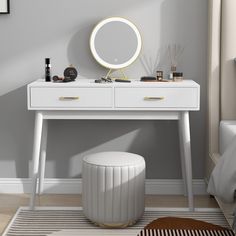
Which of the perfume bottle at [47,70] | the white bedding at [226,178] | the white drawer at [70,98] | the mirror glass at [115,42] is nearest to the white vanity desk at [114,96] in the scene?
the white drawer at [70,98]

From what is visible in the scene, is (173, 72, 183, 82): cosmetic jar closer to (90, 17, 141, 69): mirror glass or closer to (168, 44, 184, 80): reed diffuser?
(168, 44, 184, 80): reed diffuser

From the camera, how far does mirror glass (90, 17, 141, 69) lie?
345 cm

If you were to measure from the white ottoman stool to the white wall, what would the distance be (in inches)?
26.5

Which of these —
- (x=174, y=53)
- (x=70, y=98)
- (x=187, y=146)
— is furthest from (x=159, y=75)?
(x=70, y=98)

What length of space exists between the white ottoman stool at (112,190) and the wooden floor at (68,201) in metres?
0.50

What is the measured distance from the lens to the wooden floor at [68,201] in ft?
11.2

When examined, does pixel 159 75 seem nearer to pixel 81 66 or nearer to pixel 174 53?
pixel 174 53

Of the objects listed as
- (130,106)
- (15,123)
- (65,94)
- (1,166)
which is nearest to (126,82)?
(130,106)

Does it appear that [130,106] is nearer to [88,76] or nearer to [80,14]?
[88,76]

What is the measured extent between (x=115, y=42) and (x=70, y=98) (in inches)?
21.3

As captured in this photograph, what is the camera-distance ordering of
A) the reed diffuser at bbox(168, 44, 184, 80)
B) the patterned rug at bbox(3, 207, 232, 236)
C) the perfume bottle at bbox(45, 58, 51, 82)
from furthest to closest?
the reed diffuser at bbox(168, 44, 184, 80)
the perfume bottle at bbox(45, 58, 51, 82)
the patterned rug at bbox(3, 207, 232, 236)

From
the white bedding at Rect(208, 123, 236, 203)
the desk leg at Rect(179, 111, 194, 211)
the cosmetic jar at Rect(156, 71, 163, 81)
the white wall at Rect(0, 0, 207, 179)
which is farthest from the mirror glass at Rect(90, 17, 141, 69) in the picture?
the white bedding at Rect(208, 123, 236, 203)

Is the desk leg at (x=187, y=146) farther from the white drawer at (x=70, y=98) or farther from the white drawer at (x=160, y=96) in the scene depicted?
the white drawer at (x=70, y=98)

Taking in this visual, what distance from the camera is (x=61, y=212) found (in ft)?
10.7
